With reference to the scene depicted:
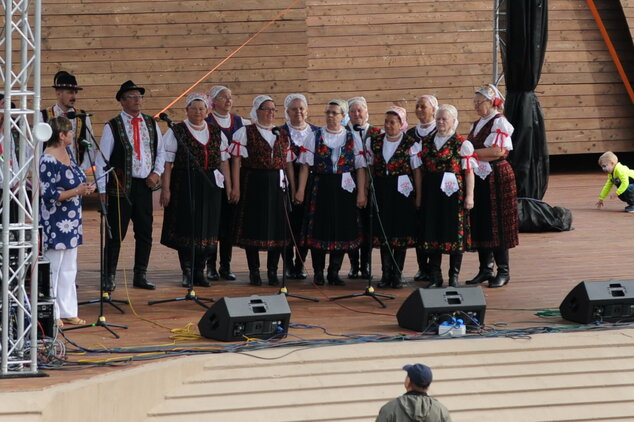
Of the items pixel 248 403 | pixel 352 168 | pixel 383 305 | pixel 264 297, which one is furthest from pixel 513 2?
pixel 248 403

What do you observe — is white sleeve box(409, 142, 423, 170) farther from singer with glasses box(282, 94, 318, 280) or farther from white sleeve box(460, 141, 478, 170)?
singer with glasses box(282, 94, 318, 280)

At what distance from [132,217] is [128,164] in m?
0.44

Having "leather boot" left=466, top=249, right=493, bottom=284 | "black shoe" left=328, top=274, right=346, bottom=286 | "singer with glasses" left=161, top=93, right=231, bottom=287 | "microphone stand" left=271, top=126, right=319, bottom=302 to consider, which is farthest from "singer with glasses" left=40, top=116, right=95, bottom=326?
"leather boot" left=466, top=249, right=493, bottom=284

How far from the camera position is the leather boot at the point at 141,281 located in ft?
28.3

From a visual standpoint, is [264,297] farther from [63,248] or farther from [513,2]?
[513,2]

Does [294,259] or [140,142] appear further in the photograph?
[294,259]

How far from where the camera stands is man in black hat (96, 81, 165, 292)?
8.34 m

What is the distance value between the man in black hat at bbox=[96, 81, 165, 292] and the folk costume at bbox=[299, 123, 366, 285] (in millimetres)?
1127

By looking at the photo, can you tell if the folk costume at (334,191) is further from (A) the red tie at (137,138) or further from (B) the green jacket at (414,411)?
(B) the green jacket at (414,411)

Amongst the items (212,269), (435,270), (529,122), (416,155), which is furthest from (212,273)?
(529,122)

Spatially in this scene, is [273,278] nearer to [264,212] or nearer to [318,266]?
[318,266]

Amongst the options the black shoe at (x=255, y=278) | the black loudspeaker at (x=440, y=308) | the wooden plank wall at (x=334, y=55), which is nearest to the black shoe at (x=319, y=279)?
the black shoe at (x=255, y=278)

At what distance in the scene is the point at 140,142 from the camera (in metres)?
8.38

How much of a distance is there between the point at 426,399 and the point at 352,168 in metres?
3.81
